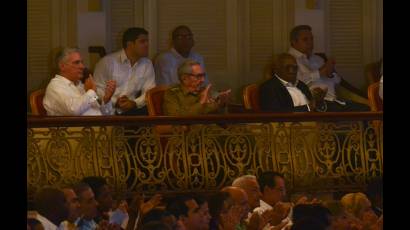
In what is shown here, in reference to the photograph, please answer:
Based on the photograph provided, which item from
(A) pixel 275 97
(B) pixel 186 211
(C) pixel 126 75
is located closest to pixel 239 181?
(B) pixel 186 211

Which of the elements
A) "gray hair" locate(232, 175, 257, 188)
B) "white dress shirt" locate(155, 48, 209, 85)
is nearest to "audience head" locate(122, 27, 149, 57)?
"white dress shirt" locate(155, 48, 209, 85)

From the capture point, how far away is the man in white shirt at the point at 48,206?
9.95 metres

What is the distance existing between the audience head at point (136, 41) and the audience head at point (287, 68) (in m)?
1.15

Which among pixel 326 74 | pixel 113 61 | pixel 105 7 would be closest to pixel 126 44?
pixel 113 61

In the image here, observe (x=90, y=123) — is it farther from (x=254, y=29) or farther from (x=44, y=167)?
(x=254, y=29)

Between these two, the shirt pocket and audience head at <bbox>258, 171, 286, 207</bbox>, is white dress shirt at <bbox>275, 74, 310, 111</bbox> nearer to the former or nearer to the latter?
audience head at <bbox>258, 171, 286, 207</bbox>

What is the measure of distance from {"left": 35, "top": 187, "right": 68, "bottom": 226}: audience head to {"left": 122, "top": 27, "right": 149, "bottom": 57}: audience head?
64.7 inches

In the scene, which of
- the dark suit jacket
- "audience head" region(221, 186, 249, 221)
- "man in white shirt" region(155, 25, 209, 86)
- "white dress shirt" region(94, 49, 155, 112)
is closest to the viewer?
"audience head" region(221, 186, 249, 221)

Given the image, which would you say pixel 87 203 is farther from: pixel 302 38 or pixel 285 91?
pixel 302 38

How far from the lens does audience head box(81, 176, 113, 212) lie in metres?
9.95

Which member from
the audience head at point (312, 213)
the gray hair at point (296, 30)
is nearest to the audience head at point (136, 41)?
the gray hair at point (296, 30)

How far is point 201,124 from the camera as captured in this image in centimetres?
1014

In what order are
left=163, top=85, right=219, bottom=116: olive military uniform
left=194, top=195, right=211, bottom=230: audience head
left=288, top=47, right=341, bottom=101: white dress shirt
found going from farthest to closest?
1. left=288, top=47, right=341, bottom=101: white dress shirt
2. left=163, top=85, right=219, bottom=116: olive military uniform
3. left=194, top=195, right=211, bottom=230: audience head

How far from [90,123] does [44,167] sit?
Answer: 1.62ft
